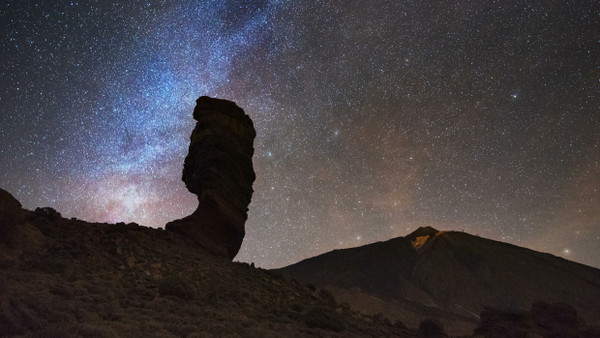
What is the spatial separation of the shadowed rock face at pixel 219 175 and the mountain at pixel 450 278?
2853 cm

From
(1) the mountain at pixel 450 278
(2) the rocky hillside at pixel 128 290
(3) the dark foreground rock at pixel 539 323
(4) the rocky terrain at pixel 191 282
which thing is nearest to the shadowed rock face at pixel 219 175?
(4) the rocky terrain at pixel 191 282

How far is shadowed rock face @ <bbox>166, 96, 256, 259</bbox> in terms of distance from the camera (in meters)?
18.3

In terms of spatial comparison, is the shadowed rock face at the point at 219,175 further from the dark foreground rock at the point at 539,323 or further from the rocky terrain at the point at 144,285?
the dark foreground rock at the point at 539,323

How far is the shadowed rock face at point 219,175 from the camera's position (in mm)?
18297

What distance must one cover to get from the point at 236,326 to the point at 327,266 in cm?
6128

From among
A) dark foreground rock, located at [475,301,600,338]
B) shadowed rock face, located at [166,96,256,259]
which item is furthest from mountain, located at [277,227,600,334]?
shadowed rock face, located at [166,96,256,259]

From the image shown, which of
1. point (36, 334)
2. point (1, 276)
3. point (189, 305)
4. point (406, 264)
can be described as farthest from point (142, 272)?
point (406, 264)

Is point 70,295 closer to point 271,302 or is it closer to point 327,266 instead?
point 271,302

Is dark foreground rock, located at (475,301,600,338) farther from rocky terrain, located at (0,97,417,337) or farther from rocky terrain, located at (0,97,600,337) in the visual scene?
rocky terrain, located at (0,97,417,337)

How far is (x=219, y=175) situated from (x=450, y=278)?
5714cm

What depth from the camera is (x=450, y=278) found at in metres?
63.0

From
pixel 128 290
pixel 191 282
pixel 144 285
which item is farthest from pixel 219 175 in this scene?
pixel 128 290

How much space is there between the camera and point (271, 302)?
41.9 feet

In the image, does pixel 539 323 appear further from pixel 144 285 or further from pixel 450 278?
pixel 450 278
